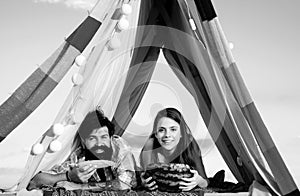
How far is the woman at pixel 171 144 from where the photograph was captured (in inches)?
147

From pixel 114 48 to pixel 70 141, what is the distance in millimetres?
704

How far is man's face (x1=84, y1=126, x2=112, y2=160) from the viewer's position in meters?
3.73

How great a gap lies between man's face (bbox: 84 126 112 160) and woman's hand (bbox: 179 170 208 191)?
0.59 meters

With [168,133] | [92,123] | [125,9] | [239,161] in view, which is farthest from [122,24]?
[239,161]

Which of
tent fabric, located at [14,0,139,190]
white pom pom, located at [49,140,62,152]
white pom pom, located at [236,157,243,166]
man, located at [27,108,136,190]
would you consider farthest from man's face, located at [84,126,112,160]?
white pom pom, located at [236,157,243,166]

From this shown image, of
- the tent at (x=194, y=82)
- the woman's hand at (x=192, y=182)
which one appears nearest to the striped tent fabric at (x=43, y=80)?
the tent at (x=194, y=82)

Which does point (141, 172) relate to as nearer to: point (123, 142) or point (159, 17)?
point (123, 142)

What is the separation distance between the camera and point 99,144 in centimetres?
→ 376

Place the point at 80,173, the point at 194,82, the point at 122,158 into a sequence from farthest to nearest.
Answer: the point at 194,82, the point at 122,158, the point at 80,173

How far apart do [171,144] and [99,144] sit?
51 cm

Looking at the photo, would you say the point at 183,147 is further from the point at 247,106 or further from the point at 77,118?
the point at 77,118

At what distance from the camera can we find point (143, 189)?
138 inches

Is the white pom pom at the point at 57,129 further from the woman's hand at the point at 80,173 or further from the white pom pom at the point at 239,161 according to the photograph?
the white pom pom at the point at 239,161

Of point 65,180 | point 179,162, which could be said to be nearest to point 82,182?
point 65,180
